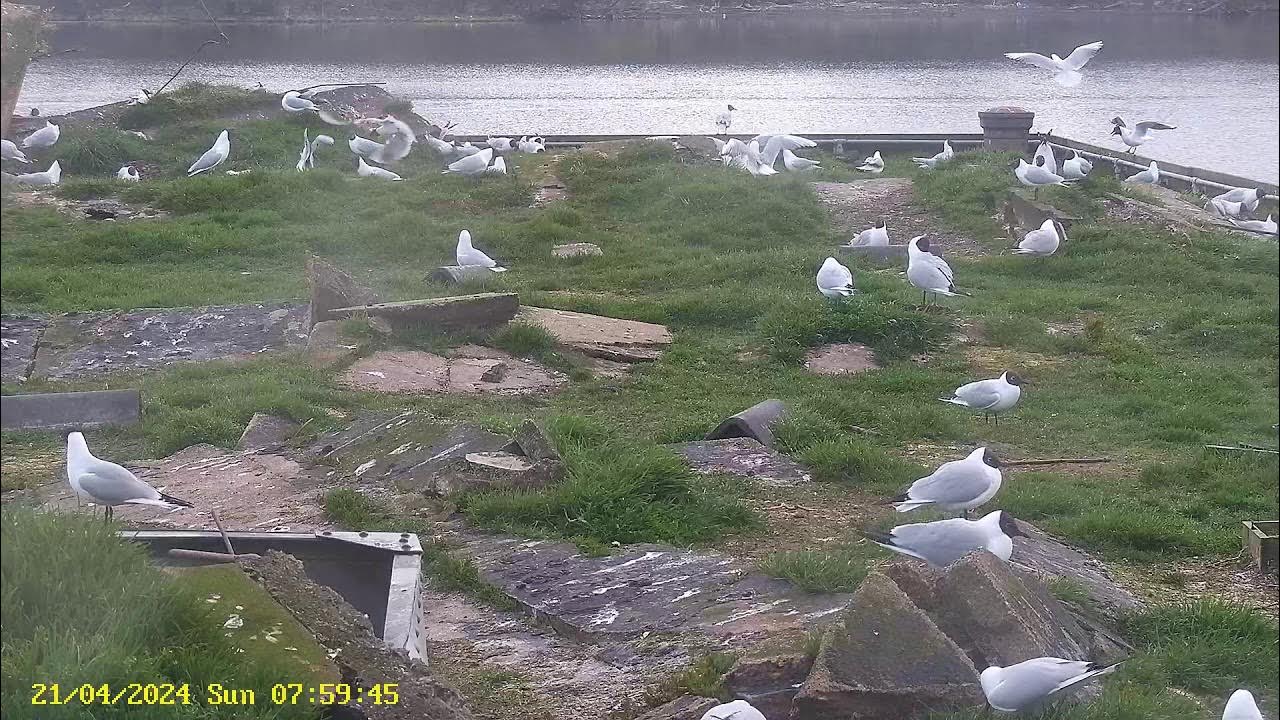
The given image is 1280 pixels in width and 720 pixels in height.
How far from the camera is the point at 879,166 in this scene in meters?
17.1

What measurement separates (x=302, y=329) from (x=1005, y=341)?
4491 mm

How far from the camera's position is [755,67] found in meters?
17.6

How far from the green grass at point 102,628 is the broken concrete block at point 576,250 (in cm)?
811

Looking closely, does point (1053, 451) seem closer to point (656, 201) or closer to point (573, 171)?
point (656, 201)

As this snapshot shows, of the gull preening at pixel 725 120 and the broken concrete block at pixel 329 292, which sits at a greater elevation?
the broken concrete block at pixel 329 292

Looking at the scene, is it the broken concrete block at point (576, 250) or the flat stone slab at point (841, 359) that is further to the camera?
the broken concrete block at point (576, 250)

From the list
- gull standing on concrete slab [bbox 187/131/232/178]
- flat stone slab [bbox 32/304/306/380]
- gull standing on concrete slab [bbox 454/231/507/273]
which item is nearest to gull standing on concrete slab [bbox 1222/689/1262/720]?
flat stone slab [bbox 32/304/306/380]

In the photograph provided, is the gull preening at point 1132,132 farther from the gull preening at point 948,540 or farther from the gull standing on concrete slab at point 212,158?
the gull preening at point 948,540

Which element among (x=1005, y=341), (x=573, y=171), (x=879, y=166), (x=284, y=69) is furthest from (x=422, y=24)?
(x=879, y=166)

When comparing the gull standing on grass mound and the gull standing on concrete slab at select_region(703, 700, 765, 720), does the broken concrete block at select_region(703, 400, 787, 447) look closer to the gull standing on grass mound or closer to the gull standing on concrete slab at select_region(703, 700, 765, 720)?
the gull standing on grass mound

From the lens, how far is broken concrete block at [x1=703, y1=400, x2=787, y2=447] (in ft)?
20.1

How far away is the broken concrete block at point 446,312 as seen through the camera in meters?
7.55

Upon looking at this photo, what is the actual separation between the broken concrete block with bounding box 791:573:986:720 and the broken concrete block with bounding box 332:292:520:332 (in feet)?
15.0
